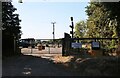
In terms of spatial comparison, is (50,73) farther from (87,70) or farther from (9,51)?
(9,51)

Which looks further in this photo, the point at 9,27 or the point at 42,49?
the point at 42,49

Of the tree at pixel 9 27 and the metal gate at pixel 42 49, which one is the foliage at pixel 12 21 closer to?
the tree at pixel 9 27

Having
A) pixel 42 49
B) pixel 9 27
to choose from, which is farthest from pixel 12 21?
pixel 42 49

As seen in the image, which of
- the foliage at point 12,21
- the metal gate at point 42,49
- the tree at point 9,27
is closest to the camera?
the tree at point 9,27

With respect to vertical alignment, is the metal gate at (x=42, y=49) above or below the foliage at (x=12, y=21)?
below

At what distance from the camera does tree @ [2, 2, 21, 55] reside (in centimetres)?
2917

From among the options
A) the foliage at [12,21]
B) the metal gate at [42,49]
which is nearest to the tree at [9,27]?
the foliage at [12,21]

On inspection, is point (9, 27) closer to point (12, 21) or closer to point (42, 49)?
point (12, 21)

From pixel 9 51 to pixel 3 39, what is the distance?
155 centimetres

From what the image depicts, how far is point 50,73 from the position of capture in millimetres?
16906

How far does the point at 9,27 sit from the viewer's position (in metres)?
33.1

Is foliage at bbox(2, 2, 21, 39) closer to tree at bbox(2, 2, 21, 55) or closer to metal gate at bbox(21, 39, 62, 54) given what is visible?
tree at bbox(2, 2, 21, 55)

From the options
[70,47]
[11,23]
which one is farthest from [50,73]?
[11,23]

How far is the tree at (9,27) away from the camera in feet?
95.7
